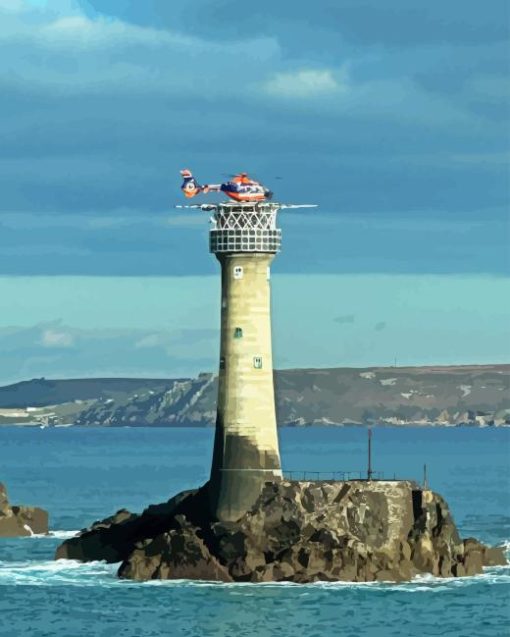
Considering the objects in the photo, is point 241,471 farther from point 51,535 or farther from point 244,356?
point 51,535

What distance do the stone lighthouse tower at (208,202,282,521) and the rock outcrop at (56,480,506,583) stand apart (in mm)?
1864

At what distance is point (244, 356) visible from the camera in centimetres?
10562

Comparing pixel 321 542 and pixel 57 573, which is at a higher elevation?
pixel 321 542

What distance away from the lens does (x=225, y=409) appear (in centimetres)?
10619

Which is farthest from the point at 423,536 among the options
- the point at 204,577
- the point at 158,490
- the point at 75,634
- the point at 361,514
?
the point at 158,490

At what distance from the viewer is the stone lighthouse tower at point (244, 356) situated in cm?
10531

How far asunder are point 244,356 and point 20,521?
102ft

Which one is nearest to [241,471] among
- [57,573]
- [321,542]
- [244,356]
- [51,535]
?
[244,356]

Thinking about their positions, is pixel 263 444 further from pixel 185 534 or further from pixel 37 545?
pixel 37 545

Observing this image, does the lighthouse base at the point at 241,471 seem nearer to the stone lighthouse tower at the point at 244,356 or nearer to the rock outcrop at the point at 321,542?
the stone lighthouse tower at the point at 244,356

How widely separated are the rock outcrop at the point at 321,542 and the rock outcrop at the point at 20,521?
27.3m

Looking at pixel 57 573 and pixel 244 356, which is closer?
pixel 244 356

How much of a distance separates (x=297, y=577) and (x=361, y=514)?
4457 millimetres

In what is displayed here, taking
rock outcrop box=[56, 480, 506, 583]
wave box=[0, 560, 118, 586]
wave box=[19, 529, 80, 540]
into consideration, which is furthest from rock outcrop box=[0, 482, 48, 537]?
rock outcrop box=[56, 480, 506, 583]
